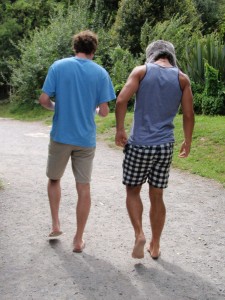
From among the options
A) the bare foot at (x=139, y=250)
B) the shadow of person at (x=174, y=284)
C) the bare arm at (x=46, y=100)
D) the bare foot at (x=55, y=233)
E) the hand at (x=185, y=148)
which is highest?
the bare arm at (x=46, y=100)

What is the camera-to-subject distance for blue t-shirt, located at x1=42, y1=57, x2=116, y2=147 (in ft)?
13.3

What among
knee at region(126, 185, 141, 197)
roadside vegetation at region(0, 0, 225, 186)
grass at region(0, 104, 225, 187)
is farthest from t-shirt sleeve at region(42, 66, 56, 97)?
roadside vegetation at region(0, 0, 225, 186)

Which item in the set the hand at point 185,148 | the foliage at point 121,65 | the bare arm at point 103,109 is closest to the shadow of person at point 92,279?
the hand at point 185,148

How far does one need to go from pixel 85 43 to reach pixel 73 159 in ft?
3.34

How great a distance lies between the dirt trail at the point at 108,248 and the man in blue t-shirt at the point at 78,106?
1.28 ft

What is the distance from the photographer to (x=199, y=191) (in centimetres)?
673

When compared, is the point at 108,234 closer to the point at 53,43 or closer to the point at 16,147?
the point at 16,147

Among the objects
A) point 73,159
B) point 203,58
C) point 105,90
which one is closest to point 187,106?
point 105,90

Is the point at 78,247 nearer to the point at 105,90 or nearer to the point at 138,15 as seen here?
the point at 105,90

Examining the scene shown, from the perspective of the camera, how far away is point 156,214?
4133mm

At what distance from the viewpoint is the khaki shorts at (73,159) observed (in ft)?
13.9

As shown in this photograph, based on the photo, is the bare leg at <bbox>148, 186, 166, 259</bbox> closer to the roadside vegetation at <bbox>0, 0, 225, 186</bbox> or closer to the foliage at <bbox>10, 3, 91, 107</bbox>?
the roadside vegetation at <bbox>0, 0, 225, 186</bbox>

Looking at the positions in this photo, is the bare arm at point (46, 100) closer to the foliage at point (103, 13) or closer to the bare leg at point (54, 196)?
the bare leg at point (54, 196)

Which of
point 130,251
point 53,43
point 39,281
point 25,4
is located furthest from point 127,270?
point 25,4
